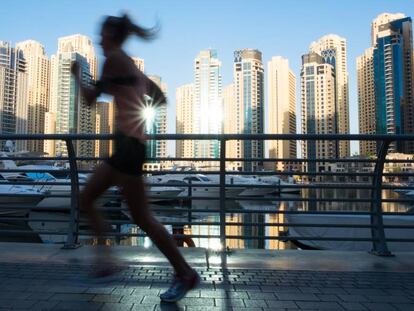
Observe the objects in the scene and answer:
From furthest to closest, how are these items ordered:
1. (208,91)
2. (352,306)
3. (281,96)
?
1. (281,96)
2. (208,91)
3. (352,306)

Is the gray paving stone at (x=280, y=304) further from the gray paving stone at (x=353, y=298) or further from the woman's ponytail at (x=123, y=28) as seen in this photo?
the woman's ponytail at (x=123, y=28)

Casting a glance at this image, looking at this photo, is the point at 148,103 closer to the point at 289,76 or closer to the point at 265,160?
the point at 265,160

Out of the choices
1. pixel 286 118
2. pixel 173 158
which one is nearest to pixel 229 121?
pixel 286 118

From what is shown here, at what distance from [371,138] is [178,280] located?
9.89ft

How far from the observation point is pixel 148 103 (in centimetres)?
329

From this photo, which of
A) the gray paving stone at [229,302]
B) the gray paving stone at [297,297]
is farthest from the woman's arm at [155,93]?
the gray paving stone at [297,297]

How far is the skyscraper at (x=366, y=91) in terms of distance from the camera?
3996 inches

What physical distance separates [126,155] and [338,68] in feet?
404

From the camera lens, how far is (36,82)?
7512cm

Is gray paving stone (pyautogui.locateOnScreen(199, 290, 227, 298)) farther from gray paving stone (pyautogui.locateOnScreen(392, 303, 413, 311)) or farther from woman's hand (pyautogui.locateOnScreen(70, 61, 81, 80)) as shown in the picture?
woman's hand (pyautogui.locateOnScreen(70, 61, 81, 80))

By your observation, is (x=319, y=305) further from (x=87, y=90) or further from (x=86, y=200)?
(x=87, y=90)

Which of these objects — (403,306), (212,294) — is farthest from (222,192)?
(403,306)

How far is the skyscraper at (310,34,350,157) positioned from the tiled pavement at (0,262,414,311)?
9419 centimetres

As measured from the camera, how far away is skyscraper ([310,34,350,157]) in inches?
4023
